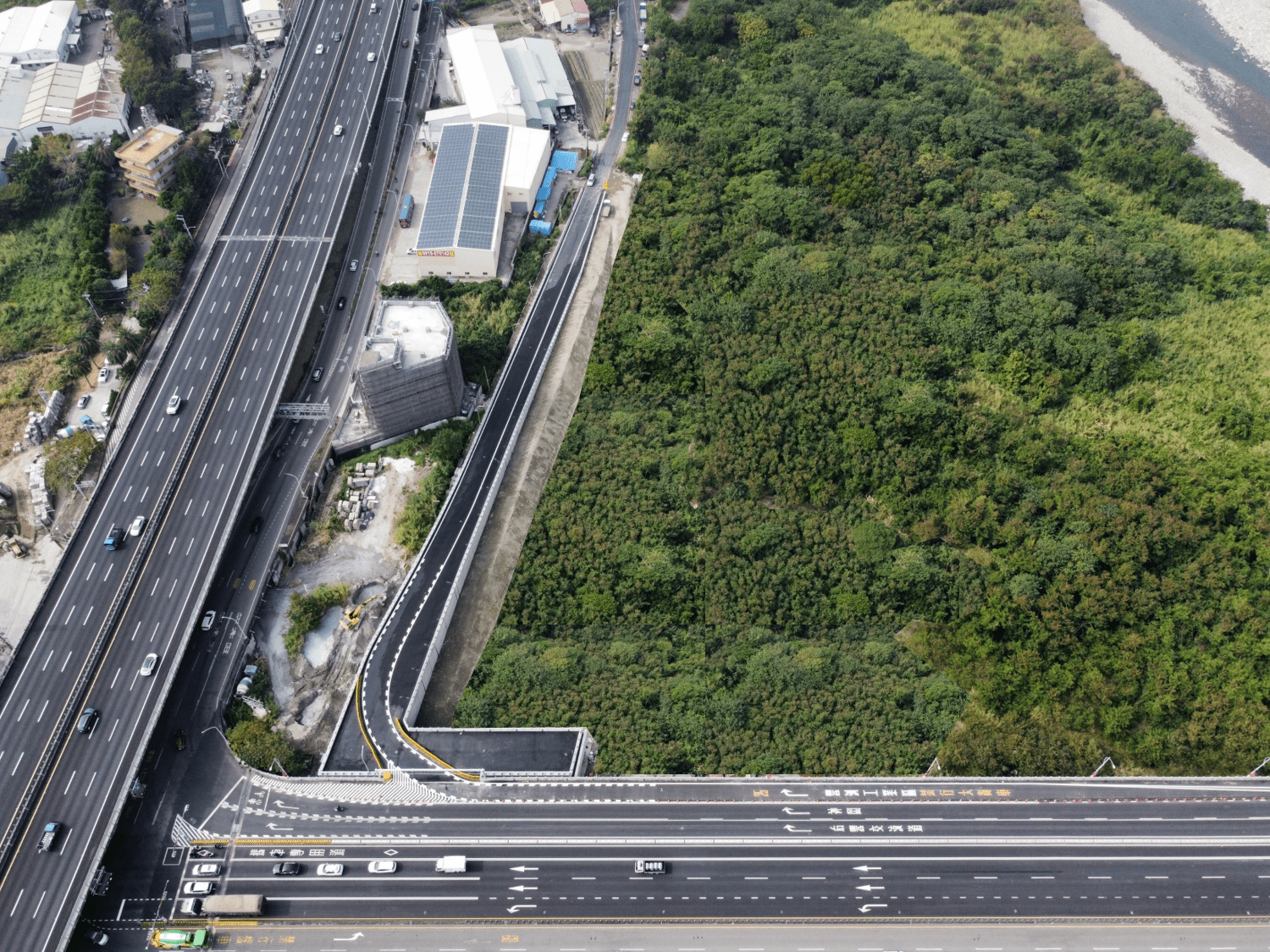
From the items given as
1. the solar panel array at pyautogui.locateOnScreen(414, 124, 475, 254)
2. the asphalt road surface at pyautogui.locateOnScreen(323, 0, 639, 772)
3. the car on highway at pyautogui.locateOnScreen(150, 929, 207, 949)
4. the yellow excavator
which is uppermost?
the solar panel array at pyautogui.locateOnScreen(414, 124, 475, 254)

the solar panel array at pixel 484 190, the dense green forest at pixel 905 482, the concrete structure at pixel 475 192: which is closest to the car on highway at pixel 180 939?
the dense green forest at pixel 905 482

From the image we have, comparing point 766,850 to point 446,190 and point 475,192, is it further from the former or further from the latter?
point 446,190

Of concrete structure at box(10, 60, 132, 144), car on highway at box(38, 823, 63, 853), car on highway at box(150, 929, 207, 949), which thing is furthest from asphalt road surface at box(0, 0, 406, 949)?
concrete structure at box(10, 60, 132, 144)

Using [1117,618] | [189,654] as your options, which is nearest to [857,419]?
[1117,618]

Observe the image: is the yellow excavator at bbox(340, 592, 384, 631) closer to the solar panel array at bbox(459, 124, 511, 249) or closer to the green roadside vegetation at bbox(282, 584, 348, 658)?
the green roadside vegetation at bbox(282, 584, 348, 658)

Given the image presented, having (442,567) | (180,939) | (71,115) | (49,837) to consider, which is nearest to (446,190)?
(442,567)

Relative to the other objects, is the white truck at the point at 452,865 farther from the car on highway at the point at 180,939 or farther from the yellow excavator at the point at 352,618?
the yellow excavator at the point at 352,618

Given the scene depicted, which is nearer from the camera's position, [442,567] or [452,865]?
[452,865]
